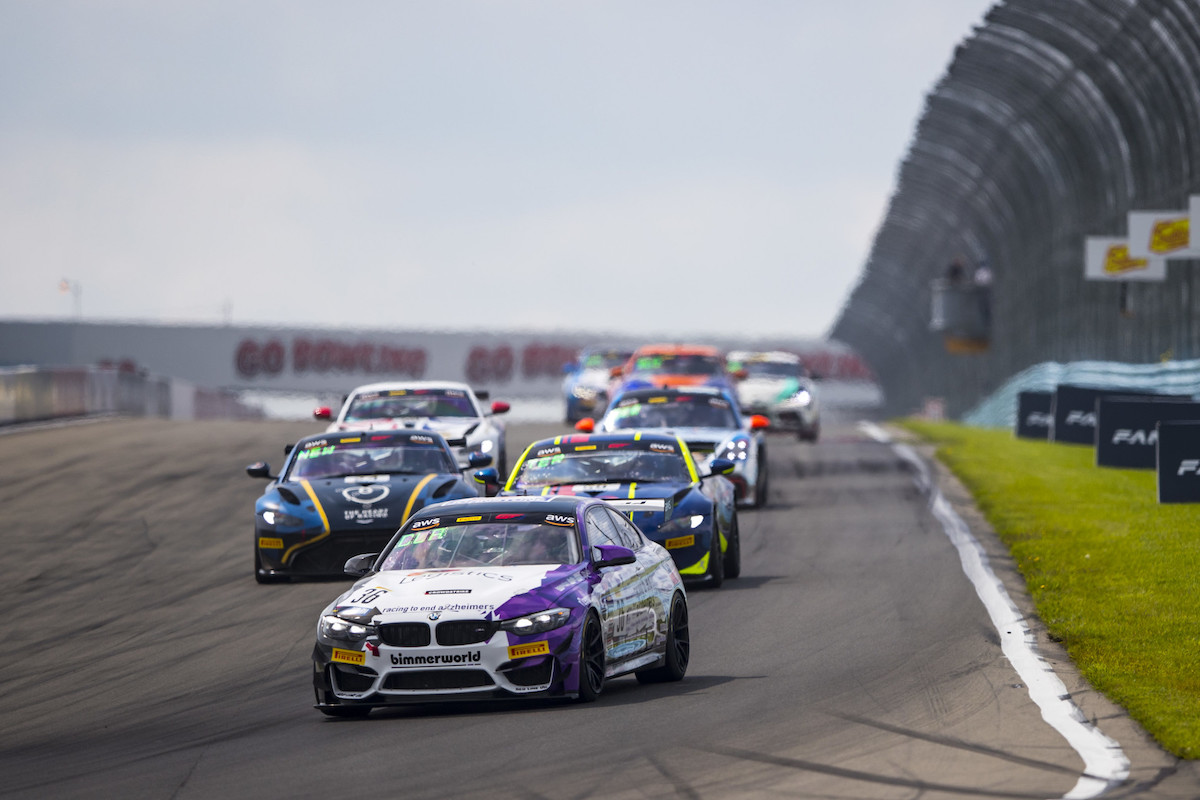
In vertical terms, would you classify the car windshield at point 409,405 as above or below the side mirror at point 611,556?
above

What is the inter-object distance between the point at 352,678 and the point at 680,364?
66.7 ft

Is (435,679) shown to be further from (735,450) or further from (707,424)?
(707,424)

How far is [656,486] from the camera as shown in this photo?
15.4m

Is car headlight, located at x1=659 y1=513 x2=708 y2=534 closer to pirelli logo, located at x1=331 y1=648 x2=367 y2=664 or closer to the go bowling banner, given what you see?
pirelli logo, located at x1=331 y1=648 x2=367 y2=664

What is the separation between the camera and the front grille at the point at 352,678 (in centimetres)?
960

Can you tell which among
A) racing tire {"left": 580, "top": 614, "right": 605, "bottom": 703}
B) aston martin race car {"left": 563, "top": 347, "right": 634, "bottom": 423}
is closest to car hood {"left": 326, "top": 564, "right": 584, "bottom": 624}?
racing tire {"left": 580, "top": 614, "right": 605, "bottom": 703}

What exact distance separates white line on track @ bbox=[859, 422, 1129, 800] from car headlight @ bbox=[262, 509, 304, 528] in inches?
227

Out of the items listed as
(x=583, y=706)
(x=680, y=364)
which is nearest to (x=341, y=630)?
(x=583, y=706)

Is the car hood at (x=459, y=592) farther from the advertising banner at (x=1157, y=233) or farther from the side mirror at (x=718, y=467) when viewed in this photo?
the advertising banner at (x=1157, y=233)

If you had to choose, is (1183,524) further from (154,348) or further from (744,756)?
(154,348)

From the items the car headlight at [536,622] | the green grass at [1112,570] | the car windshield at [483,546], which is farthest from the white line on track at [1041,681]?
the car windshield at [483,546]

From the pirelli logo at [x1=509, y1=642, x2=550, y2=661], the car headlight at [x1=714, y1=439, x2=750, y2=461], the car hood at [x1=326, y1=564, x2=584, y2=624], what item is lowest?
the pirelli logo at [x1=509, y1=642, x2=550, y2=661]

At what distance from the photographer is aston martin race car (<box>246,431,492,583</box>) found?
624 inches

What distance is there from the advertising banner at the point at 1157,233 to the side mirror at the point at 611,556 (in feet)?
53.6
